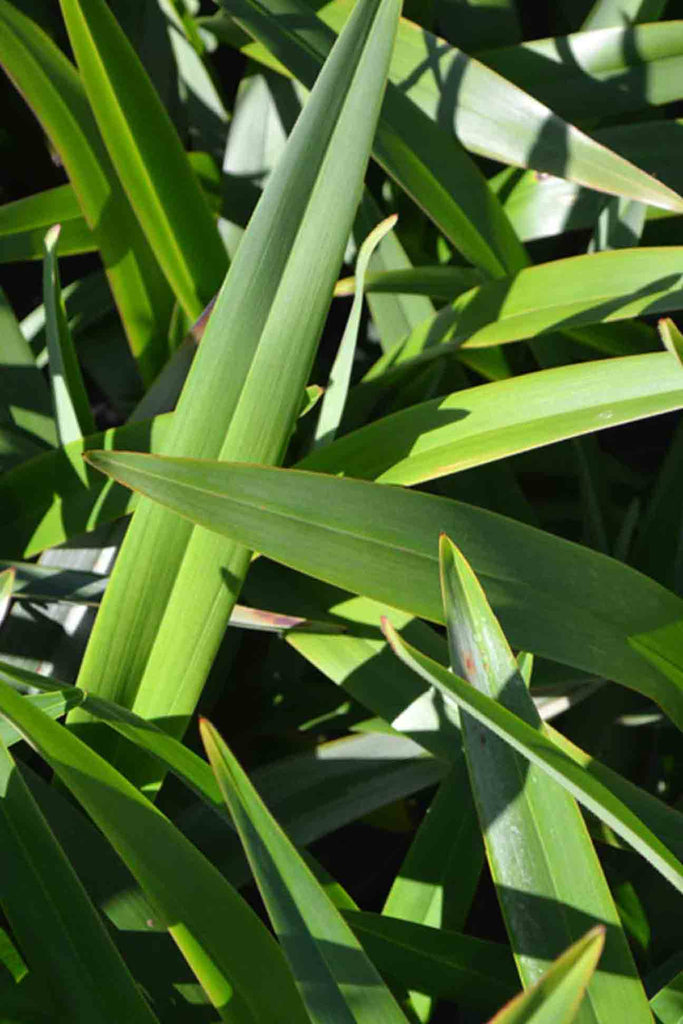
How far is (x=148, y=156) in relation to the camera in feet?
2.13

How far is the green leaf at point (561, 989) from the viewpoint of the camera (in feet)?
Answer: 0.93

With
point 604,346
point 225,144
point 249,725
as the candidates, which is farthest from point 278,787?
point 225,144

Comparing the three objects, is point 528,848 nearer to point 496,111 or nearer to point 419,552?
point 419,552

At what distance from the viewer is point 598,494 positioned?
0.72 metres

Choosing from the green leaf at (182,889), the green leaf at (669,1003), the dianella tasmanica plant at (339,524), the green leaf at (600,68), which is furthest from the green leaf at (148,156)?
the green leaf at (669,1003)

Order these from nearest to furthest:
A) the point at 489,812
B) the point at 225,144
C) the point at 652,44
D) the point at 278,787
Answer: the point at 489,812 → the point at 278,787 → the point at 652,44 → the point at 225,144

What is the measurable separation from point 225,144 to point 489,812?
1.98 ft

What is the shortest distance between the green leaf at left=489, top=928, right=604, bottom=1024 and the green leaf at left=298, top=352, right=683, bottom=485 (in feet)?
0.90

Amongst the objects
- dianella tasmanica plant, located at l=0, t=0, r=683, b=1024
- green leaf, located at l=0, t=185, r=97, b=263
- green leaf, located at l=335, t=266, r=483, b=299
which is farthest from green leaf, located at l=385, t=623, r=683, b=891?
green leaf, located at l=0, t=185, r=97, b=263

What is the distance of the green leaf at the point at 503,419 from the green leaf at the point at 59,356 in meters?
0.16

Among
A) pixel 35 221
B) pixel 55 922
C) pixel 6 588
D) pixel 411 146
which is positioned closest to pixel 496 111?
pixel 411 146

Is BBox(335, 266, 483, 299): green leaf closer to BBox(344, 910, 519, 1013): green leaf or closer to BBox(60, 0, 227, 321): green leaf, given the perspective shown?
BBox(60, 0, 227, 321): green leaf

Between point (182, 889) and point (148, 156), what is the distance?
1.47 ft

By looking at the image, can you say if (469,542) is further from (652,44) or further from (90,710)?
(652,44)
